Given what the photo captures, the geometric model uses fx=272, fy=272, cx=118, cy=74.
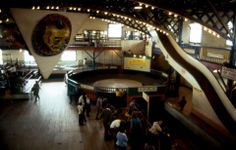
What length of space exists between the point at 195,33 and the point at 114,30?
11.6 metres

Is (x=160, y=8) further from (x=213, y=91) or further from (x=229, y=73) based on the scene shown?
(x=213, y=91)

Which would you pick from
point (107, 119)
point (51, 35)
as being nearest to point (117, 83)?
point (51, 35)

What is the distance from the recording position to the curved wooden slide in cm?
1091

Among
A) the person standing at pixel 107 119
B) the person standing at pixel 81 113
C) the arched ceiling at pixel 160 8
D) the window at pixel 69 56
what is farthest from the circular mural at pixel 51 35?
the window at pixel 69 56

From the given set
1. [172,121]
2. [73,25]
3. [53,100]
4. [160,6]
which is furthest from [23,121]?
[160,6]

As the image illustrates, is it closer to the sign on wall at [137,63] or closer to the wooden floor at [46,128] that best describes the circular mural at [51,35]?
the wooden floor at [46,128]

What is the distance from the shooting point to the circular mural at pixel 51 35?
43.3 ft

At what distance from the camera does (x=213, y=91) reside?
1212cm

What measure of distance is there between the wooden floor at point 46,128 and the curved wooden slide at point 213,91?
4.78 meters

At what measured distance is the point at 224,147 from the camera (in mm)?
10242

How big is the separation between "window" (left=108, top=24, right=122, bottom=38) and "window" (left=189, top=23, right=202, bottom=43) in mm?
10660

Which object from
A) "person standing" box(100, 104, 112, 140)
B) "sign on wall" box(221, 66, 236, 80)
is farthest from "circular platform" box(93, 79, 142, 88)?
"sign on wall" box(221, 66, 236, 80)

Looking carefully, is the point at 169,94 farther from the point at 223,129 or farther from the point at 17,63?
the point at 17,63

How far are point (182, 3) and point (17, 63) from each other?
67.0ft
